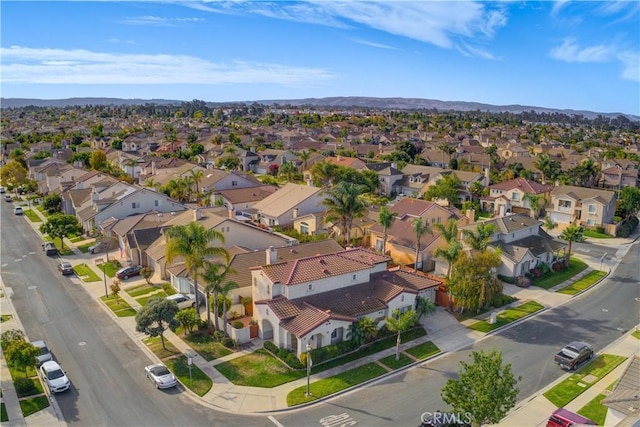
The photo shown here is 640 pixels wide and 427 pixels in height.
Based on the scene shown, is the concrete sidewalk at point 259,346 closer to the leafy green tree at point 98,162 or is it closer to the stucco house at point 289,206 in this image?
the stucco house at point 289,206

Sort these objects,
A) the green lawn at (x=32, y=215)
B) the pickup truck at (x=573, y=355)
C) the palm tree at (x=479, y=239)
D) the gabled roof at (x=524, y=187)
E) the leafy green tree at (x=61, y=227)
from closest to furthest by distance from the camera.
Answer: the pickup truck at (x=573, y=355) → the palm tree at (x=479, y=239) → the leafy green tree at (x=61, y=227) → the green lawn at (x=32, y=215) → the gabled roof at (x=524, y=187)

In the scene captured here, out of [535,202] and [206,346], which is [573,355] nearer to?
[206,346]

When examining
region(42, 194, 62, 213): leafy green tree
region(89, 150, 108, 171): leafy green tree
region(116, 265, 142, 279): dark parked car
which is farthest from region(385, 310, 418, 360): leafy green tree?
region(89, 150, 108, 171): leafy green tree

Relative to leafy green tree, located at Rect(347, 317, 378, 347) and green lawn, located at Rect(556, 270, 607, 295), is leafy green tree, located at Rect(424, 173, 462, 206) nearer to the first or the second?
green lawn, located at Rect(556, 270, 607, 295)

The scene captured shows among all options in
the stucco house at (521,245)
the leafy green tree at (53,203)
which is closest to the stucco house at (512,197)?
the stucco house at (521,245)

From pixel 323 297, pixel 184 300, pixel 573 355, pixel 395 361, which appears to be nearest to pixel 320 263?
pixel 323 297

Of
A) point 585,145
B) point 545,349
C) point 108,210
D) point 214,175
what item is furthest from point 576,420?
point 585,145

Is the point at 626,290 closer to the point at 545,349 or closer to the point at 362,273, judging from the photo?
the point at 545,349
